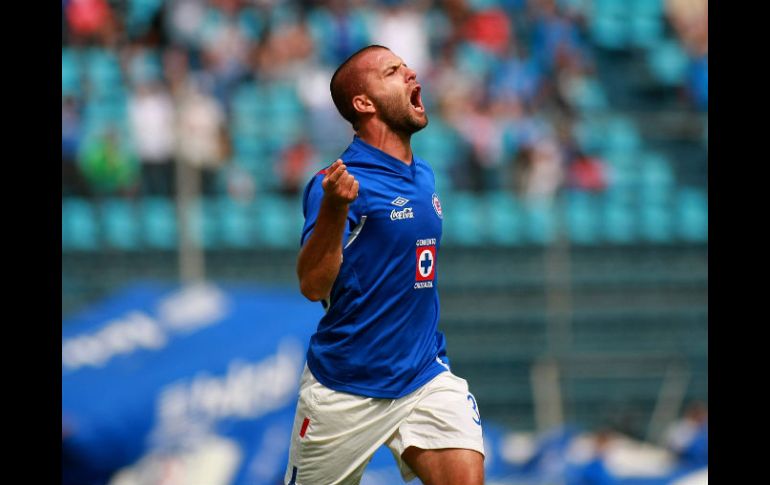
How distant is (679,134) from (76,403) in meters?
8.34

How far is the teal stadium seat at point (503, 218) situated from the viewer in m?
13.9

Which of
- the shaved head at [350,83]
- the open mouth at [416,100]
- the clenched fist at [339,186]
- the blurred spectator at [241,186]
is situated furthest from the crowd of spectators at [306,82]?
the clenched fist at [339,186]

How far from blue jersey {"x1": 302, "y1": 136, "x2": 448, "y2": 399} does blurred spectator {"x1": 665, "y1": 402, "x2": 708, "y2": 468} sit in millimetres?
7161

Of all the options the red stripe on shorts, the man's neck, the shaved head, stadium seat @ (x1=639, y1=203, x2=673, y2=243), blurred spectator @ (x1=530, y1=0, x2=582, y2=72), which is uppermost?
blurred spectator @ (x1=530, y1=0, x2=582, y2=72)

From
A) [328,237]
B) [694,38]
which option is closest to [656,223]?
[694,38]

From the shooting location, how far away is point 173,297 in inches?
389

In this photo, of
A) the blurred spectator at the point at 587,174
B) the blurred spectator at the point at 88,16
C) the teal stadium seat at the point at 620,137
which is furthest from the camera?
the blurred spectator at the point at 88,16

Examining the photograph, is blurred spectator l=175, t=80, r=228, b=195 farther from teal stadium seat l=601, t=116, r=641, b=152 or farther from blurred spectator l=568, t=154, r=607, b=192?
teal stadium seat l=601, t=116, r=641, b=152

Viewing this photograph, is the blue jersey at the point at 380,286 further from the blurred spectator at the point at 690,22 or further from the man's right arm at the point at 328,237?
the blurred spectator at the point at 690,22

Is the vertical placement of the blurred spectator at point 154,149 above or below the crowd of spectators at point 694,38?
below

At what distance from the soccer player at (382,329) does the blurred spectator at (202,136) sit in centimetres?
654

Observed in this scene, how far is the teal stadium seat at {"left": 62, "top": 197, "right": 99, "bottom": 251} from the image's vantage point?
12.9 metres

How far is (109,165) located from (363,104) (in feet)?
25.8

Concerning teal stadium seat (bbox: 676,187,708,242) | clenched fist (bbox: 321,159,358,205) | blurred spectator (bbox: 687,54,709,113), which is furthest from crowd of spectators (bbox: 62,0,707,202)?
clenched fist (bbox: 321,159,358,205)
